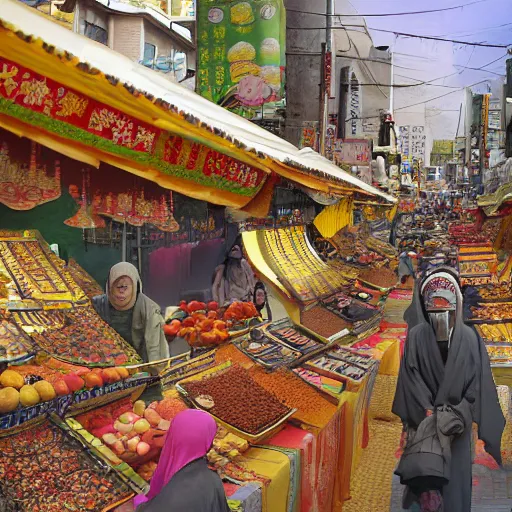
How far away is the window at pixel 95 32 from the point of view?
37.8ft

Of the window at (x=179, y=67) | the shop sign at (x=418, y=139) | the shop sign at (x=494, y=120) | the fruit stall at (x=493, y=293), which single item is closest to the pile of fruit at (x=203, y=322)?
the fruit stall at (x=493, y=293)

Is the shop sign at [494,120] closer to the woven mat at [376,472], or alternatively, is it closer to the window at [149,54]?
the window at [149,54]

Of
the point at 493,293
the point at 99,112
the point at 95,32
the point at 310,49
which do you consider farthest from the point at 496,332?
the point at 95,32

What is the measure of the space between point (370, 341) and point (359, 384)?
7.50 ft

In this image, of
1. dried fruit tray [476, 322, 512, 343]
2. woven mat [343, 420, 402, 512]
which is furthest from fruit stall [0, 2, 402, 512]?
dried fruit tray [476, 322, 512, 343]

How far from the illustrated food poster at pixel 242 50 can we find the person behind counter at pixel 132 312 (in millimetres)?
5736

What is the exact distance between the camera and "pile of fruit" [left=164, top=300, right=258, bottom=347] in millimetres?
4117

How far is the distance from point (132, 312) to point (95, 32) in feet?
31.4

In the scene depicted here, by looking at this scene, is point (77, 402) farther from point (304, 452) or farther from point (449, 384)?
point (449, 384)

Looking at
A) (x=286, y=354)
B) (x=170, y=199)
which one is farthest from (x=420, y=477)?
(x=170, y=199)

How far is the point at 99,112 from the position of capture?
9.18 feet

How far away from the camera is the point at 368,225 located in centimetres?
1744

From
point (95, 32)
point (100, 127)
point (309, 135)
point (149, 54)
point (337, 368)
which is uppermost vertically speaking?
point (95, 32)

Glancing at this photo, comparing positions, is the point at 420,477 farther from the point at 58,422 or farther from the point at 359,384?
the point at 58,422
